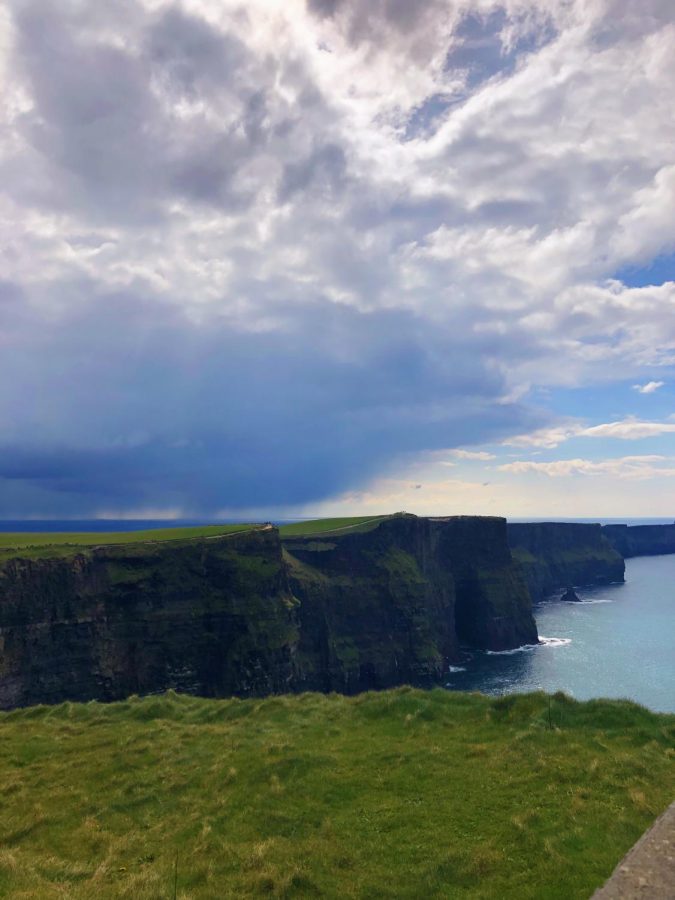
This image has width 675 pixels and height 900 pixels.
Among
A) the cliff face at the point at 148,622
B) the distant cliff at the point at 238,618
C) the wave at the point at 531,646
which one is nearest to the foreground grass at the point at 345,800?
the cliff face at the point at 148,622

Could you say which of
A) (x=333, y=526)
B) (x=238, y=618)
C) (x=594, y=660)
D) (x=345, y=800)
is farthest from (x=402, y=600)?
(x=345, y=800)

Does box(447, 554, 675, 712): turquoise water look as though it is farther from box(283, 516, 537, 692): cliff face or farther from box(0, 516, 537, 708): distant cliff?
box(0, 516, 537, 708): distant cliff

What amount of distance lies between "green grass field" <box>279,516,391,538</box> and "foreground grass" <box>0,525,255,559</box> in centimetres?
2499

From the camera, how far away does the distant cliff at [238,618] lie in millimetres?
60688

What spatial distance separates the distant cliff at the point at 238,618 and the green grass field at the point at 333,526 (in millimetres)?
3635

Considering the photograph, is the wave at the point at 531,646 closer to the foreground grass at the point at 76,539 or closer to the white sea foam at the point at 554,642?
the white sea foam at the point at 554,642

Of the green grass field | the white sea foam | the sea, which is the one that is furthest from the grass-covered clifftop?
the white sea foam

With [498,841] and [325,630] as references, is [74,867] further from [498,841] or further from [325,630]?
[325,630]

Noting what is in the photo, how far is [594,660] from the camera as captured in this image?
98125 mm

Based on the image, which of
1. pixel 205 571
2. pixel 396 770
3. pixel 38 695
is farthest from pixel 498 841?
pixel 205 571

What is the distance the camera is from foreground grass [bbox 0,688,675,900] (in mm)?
12547

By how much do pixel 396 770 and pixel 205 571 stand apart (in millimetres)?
60592

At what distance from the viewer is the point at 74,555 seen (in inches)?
2557

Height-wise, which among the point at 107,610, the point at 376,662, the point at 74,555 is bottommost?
the point at 376,662
